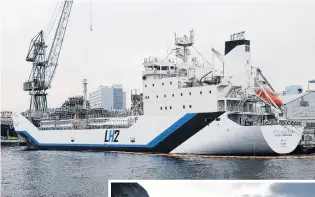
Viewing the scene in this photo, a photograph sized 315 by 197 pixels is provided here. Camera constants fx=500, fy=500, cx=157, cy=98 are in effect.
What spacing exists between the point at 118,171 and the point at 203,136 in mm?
4045

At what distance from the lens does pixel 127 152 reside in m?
19.5

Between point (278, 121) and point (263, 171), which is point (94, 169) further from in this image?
point (278, 121)

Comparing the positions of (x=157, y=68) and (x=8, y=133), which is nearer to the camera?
(x=157, y=68)

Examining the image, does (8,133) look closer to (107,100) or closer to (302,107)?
(107,100)

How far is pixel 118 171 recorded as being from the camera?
47.1 feet

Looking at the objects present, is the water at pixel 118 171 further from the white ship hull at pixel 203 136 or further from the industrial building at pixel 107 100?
the industrial building at pixel 107 100

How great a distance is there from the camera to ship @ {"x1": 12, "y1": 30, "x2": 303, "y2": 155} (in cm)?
1683

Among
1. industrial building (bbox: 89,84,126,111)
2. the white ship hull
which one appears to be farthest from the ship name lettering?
industrial building (bbox: 89,84,126,111)

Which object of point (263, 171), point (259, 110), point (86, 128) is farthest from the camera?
point (86, 128)

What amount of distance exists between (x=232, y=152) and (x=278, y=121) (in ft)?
6.24

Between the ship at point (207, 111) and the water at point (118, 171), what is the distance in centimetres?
87

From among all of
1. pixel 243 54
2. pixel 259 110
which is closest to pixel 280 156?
pixel 259 110

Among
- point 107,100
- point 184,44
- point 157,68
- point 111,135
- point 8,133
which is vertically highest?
point 184,44

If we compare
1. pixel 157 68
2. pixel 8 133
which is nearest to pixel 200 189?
pixel 157 68
